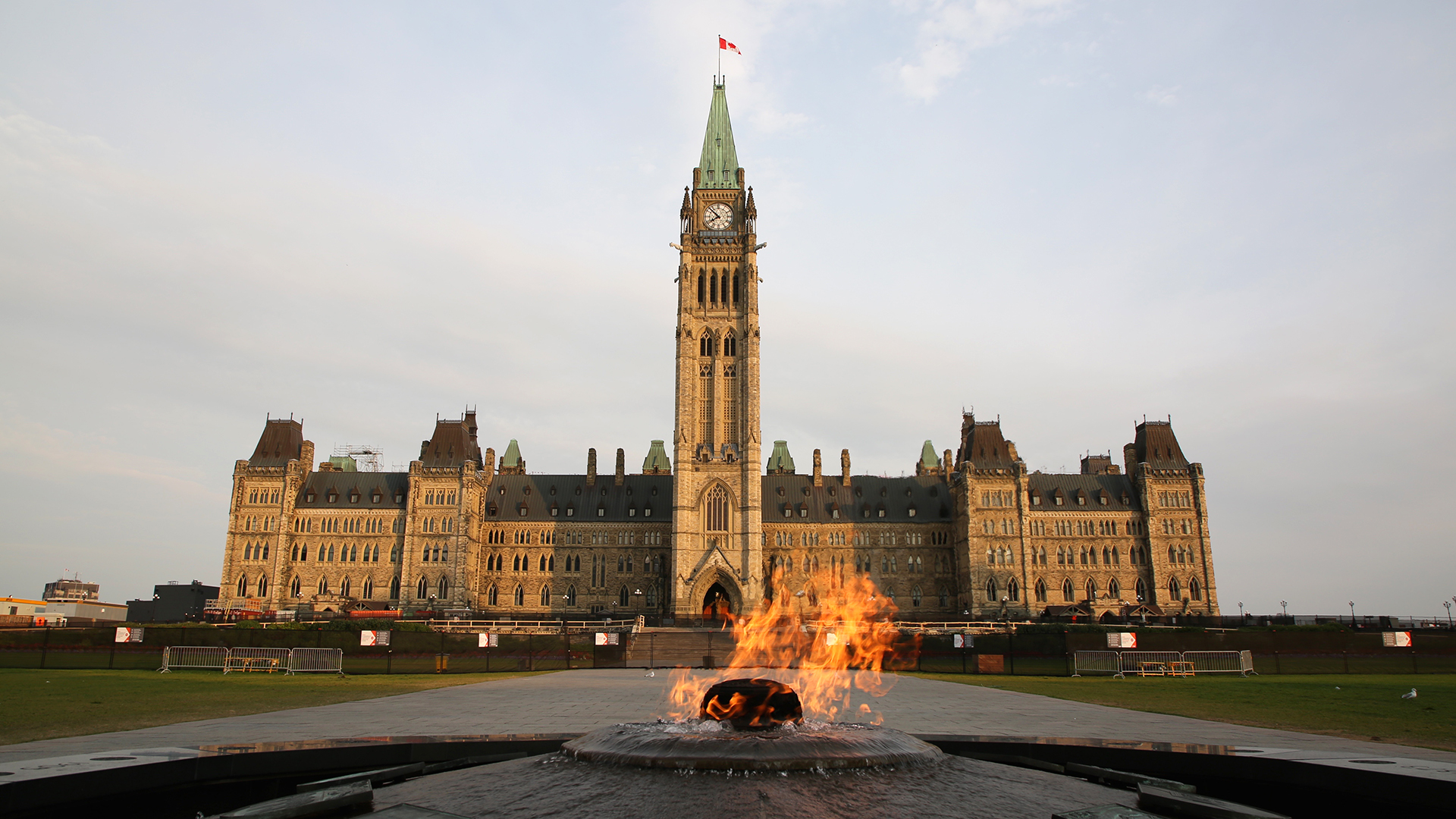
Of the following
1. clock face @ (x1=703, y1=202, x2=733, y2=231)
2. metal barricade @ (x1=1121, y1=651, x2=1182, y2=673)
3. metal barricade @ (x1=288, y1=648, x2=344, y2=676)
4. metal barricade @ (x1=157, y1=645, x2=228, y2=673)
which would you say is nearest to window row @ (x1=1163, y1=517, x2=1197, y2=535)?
clock face @ (x1=703, y1=202, x2=733, y2=231)

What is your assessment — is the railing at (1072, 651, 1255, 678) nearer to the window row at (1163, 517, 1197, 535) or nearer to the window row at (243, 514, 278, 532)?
the window row at (1163, 517, 1197, 535)

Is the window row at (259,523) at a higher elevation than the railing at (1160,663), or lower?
higher

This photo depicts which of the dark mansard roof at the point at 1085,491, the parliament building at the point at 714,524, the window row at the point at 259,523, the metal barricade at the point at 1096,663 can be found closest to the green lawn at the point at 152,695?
the metal barricade at the point at 1096,663

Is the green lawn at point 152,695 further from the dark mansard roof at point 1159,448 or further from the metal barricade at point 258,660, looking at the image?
the dark mansard roof at point 1159,448

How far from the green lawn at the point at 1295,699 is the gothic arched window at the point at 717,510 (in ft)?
156

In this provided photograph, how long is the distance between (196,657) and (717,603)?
51.0 meters

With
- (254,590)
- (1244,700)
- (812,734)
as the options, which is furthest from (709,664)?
(254,590)

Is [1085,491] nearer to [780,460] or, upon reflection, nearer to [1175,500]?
[1175,500]

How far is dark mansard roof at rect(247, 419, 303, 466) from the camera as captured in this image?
89.2 m

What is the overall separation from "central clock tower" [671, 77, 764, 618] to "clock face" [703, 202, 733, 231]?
0.08m

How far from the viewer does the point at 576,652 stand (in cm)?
3762

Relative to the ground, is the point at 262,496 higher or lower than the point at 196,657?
higher

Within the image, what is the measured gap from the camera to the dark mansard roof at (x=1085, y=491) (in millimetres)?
86875

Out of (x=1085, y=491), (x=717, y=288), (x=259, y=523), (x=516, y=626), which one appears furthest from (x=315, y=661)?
(x=1085, y=491)
